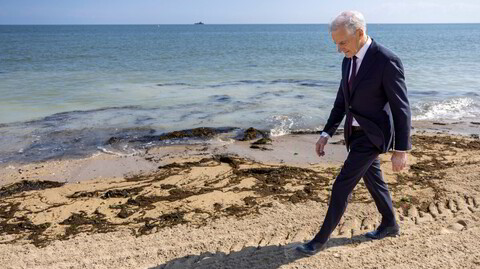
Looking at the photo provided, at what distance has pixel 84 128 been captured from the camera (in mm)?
10906

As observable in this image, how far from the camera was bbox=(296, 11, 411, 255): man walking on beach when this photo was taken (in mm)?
3283

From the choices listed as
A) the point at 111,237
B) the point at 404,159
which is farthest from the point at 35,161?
the point at 404,159

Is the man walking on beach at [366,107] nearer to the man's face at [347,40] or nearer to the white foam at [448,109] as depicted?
the man's face at [347,40]

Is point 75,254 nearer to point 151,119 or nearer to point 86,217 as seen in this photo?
point 86,217

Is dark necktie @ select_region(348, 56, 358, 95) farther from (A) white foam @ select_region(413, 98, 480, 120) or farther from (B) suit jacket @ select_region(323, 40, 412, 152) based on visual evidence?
(A) white foam @ select_region(413, 98, 480, 120)

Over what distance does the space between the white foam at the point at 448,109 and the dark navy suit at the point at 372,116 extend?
908 cm

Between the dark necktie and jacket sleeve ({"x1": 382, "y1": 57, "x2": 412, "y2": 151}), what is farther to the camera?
the dark necktie

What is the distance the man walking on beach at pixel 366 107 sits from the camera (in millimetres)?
3283

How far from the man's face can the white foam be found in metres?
9.40

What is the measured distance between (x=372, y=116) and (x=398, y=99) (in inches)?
Answer: 10.4

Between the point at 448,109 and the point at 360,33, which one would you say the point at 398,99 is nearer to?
the point at 360,33

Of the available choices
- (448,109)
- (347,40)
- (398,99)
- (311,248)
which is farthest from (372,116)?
(448,109)

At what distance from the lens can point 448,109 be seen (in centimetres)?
1320

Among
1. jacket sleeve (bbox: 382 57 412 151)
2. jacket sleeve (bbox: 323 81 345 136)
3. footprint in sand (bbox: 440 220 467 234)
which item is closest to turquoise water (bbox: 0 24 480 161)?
footprint in sand (bbox: 440 220 467 234)
